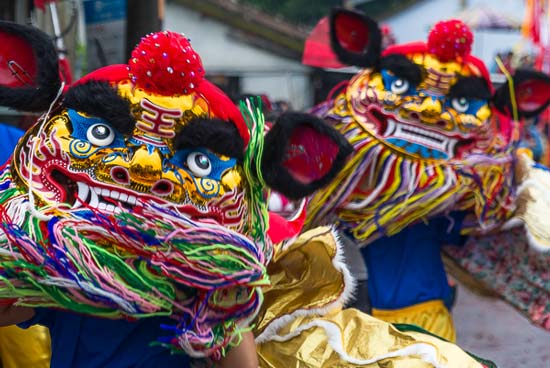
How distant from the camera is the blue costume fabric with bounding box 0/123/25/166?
2.26 m

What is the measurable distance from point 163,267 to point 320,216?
1354 mm

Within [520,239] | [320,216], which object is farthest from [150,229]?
[520,239]

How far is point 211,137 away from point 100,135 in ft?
0.71

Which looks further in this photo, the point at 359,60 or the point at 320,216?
the point at 359,60

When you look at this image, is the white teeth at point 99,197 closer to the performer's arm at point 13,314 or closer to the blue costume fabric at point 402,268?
the performer's arm at point 13,314

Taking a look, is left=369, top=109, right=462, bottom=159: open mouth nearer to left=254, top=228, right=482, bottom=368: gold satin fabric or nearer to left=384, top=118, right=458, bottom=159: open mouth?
left=384, top=118, right=458, bottom=159: open mouth

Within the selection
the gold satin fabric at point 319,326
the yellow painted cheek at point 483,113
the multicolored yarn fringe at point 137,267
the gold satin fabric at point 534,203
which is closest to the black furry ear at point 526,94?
the yellow painted cheek at point 483,113

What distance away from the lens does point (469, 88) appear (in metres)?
2.94

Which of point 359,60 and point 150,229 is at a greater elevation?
point 150,229

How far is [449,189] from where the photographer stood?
2.85 metres

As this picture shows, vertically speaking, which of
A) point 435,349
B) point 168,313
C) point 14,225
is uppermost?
point 14,225

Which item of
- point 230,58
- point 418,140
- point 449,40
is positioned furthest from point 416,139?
point 230,58

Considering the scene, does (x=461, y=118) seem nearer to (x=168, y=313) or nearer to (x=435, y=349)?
(x=435, y=349)

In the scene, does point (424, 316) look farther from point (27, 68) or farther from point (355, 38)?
point (27, 68)
